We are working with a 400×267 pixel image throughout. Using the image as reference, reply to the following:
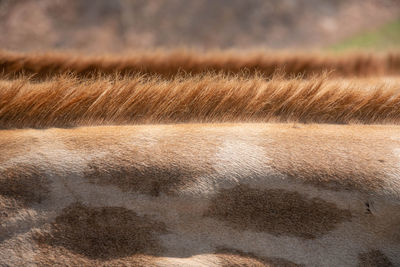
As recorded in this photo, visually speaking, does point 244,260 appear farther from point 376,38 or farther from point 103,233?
point 376,38

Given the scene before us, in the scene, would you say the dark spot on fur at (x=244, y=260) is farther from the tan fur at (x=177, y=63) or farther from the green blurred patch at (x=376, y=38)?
the green blurred patch at (x=376, y=38)

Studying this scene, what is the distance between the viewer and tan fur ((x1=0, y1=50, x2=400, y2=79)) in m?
1.45

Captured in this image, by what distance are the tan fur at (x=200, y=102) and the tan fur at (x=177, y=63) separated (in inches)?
6.3

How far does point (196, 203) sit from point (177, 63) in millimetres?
599

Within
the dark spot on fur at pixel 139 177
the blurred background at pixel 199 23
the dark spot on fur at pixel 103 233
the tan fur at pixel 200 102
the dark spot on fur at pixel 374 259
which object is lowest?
the blurred background at pixel 199 23

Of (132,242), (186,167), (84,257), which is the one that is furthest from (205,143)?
(84,257)

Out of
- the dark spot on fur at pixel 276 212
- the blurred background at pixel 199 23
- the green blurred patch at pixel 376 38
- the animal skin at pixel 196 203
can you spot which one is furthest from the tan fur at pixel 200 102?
the blurred background at pixel 199 23

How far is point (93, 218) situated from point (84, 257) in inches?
3.9

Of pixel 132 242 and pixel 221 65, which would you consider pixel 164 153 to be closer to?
pixel 132 242

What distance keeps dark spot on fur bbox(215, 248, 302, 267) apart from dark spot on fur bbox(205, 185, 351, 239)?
0.07m

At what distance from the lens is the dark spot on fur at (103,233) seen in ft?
3.64

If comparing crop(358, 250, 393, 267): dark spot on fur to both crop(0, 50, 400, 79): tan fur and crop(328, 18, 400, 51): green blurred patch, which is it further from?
crop(328, 18, 400, 51): green blurred patch

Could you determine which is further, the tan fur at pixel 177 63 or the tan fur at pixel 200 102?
the tan fur at pixel 177 63

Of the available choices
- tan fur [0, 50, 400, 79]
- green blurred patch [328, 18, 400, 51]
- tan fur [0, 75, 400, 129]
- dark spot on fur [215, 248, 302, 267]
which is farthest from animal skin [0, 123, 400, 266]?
green blurred patch [328, 18, 400, 51]
